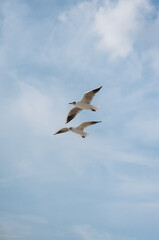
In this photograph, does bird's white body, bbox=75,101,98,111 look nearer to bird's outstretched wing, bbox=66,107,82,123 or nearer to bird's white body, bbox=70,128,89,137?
bird's outstretched wing, bbox=66,107,82,123

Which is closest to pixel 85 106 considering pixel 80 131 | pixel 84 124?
pixel 84 124

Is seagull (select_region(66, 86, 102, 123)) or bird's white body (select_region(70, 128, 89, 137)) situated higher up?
seagull (select_region(66, 86, 102, 123))

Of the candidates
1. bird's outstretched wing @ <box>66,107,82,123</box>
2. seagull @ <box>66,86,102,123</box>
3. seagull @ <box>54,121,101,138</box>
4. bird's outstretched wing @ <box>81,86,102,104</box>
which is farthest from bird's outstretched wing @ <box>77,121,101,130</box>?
bird's outstretched wing @ <box>81,86,102,104</box>

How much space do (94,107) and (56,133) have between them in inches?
138

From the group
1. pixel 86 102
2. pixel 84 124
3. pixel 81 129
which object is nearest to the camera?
pixel 86 102

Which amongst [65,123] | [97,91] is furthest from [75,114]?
[97,91]

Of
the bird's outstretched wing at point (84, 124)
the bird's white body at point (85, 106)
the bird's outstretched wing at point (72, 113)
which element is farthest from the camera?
the bird's outstretched wing at point (72, 113)

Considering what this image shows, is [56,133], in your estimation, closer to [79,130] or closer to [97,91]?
[79,130]

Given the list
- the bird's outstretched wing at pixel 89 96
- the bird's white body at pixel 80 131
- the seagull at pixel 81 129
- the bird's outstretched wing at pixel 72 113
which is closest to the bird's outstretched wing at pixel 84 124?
the seagull at pixel 81 129

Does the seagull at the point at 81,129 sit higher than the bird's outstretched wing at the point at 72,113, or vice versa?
the bird's outstretched wing at the point at 72,113

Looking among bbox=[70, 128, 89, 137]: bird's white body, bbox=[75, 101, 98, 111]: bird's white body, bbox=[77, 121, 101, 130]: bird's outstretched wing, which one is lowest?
bbox=[70, 128, 89, 137]: bird's white body

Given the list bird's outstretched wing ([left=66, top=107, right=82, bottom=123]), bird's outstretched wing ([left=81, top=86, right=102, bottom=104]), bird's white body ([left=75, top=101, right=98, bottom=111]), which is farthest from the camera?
bird's outstretched wing ([left=66, top=107, right=82, bottom=123])

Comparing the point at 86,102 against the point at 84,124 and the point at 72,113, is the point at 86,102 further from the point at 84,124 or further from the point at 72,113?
the point at 72,113

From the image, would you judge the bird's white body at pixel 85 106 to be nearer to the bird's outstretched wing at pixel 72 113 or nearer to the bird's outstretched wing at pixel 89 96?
the bird's outstretched wing at pixel 89 96
